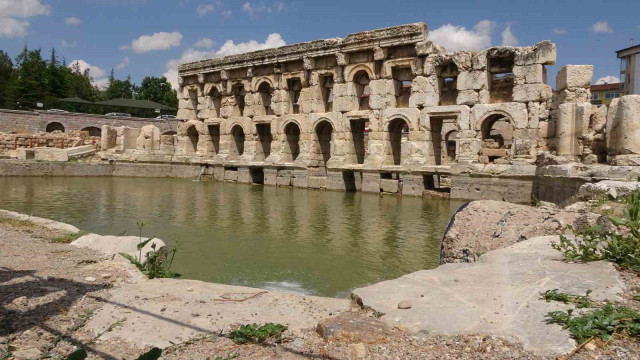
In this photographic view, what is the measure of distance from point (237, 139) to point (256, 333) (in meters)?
22.7

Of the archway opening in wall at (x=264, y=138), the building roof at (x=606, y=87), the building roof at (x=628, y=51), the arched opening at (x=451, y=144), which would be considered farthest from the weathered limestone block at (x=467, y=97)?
the building roof at (x=606, y=87)

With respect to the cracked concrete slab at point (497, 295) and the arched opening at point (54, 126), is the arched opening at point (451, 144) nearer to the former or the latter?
the cracked concrete slab at point (497, 295)

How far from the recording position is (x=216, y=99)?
26.2 meters

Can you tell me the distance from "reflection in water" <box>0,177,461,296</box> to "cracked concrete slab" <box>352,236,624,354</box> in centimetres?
195

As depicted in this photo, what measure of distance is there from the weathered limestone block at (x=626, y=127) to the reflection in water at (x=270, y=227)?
4.29 meters

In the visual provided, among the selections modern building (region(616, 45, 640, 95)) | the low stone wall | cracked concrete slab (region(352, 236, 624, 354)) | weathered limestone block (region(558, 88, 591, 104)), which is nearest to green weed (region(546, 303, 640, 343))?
cracked concrete slab (region(352, 236, 624, 354))

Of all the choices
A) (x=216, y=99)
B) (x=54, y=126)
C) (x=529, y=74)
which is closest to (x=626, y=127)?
(x=529, y=74)

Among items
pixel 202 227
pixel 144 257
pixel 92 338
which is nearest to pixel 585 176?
pixel 202 227

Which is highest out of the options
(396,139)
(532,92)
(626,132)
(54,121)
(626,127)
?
(54,121)

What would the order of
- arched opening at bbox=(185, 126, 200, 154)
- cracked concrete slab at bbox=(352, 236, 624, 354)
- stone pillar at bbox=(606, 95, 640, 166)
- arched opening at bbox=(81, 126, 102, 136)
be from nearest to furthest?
1. cracked concrete slab at bbox=(352, 236, 624, 354)
2. stone pillar at bbox=(606, 95, 640, 166)
3. arched opening at bbox=(185, 126, 200, 154)
4. arched opening at bbox=(81, 126, 102, 136)

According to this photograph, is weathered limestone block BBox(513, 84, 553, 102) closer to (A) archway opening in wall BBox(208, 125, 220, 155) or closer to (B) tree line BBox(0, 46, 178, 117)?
(A) archway opening in wall BBox(208, 125, 220, 155)

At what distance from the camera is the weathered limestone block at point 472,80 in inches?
647

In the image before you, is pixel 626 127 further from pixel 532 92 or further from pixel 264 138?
pixel 264 138

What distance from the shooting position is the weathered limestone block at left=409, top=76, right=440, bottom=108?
1758 centimetres
